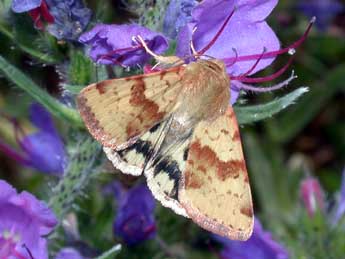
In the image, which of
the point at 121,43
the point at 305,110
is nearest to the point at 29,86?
the point at 121,43

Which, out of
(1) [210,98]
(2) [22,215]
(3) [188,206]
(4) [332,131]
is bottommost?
(4) [332,131]

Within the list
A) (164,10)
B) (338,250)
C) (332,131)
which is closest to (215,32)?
(164,10)

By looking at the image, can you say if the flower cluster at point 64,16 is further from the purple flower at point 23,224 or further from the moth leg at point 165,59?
the purple flower at point 23,224

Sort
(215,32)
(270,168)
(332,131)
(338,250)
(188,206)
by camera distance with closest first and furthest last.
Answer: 1. (188,206)
2. (215,32)
3. (338,250)
4. (270,168)
5. (332,131)

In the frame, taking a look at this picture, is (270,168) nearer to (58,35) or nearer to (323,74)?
(323,74)

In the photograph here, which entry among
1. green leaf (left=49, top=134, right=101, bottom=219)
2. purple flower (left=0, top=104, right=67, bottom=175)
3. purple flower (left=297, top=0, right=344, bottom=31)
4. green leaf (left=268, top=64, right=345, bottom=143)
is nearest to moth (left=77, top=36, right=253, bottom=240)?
green leaf (left=49, top=134, right=101, bottom=219)

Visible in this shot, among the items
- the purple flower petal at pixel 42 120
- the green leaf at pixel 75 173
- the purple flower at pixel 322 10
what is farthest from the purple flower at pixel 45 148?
the purple flower at pixel 322 10

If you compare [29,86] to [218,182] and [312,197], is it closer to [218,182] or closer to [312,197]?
[218,182]

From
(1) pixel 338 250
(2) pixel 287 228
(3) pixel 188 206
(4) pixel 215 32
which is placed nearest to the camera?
(3) pixel 188 206
